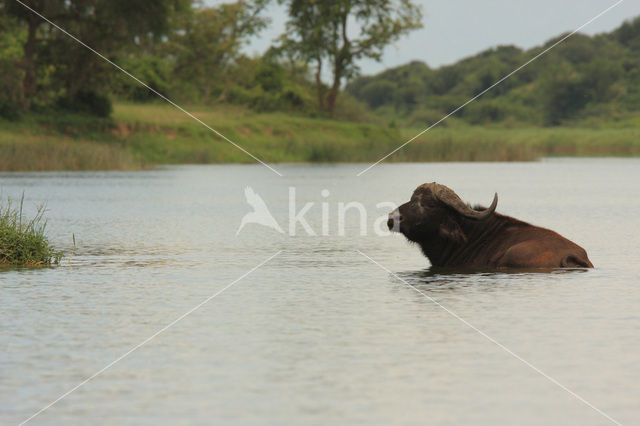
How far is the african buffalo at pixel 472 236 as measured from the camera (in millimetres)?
12023

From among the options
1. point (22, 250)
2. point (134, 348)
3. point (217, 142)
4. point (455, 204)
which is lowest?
point (134, 348)

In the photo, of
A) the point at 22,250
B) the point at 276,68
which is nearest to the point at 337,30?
the point at 276,68

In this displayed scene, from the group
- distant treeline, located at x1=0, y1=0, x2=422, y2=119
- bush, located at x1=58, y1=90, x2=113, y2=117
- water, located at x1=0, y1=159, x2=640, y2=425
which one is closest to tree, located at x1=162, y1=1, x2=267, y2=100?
distant treeline, located at x1=0, y1=0, x2=422, y2=119

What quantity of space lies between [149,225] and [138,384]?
14.1 metres

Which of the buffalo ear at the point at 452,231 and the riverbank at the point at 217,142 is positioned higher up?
the riverbank at the point at 217,142

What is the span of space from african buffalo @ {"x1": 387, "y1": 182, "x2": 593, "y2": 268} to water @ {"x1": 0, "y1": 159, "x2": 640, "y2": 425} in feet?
1.01

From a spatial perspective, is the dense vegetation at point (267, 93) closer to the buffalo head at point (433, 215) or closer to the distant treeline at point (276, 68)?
the distant treeline at point (276, 68)

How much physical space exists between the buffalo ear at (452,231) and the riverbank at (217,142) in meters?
35.5

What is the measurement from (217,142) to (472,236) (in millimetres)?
55365

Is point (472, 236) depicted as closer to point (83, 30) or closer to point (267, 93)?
point (83, 30)

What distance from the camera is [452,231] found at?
12766 mm

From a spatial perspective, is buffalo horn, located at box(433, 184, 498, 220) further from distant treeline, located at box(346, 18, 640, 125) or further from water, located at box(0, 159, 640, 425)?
distant treeline, located at box(346, 18, 640, 125)

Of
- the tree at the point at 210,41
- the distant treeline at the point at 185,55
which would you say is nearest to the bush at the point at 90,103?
the distant treeline at the point at 185,55

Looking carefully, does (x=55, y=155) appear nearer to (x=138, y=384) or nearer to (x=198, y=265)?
(x=198, y=265)
